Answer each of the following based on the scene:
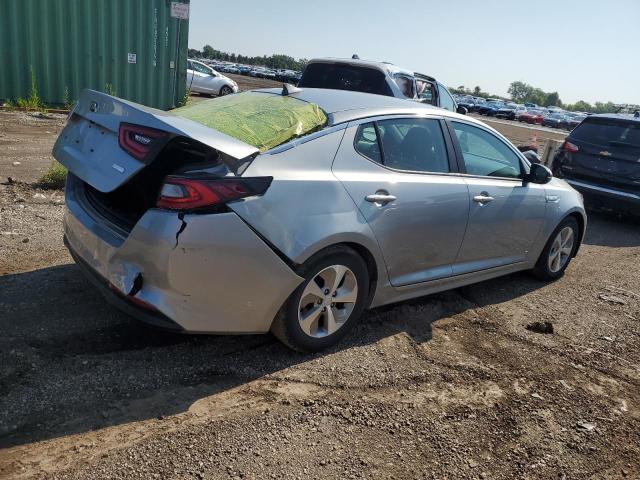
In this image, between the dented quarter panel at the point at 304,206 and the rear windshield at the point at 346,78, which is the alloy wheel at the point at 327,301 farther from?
the rear windshield at the point at 346,78

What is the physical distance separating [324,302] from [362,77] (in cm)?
565

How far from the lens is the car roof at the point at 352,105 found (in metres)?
3.76

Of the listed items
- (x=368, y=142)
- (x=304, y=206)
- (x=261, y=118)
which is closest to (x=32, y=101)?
(x=261, y=118)

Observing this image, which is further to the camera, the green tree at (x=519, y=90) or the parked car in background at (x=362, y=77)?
the green tree at (x=519, y=90)

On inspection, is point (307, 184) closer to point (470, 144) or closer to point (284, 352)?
point (284, 352)

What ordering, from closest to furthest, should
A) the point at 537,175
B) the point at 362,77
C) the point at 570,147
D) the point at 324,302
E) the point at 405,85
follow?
the point at 324,302 → the point at 537,175 → the point at 362,77 → the point at 405,85 → the point at 570,147

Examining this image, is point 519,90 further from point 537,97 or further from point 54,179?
point 54,179

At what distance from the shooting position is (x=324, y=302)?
3.53 meters

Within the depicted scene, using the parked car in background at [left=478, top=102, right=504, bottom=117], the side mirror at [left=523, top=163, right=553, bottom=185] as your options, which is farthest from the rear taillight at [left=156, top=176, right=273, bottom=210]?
the parked car in background at [left=478, top=102, right=504, bottom=117]

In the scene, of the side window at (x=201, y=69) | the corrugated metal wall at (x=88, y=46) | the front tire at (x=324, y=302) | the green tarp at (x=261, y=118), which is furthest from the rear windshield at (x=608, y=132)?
the side window at (x=201, y=69)

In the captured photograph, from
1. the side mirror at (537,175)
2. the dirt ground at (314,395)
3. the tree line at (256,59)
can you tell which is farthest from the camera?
the tree line at (256,59)

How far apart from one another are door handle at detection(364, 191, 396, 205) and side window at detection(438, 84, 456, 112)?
21.7 feet

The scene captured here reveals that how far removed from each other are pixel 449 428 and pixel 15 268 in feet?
11.4

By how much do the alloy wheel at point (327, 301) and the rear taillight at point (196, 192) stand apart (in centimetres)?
79
